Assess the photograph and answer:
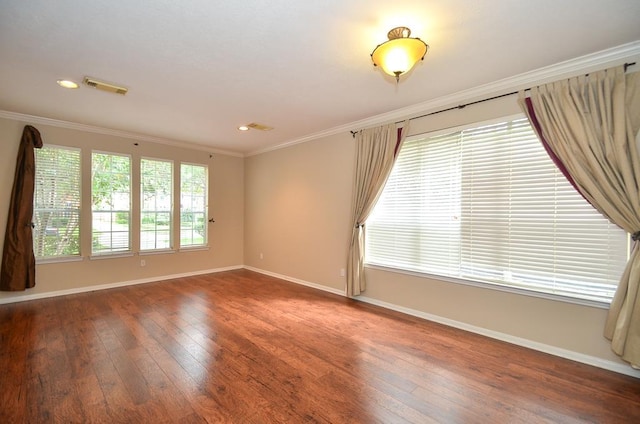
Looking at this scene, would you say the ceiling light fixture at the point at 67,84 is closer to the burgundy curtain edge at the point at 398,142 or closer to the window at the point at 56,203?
the window at the point at 56,203

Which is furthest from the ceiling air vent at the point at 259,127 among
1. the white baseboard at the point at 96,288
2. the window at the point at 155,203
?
the white baseboard at the point at 96,288

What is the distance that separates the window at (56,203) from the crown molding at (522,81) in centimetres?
464

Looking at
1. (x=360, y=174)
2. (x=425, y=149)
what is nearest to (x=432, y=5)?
(x=425, y=149)

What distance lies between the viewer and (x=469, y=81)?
302 centimetres

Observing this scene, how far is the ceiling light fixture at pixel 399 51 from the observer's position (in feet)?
6.66

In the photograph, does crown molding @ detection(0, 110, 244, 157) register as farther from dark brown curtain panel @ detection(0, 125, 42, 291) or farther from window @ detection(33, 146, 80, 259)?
window @ detection(33, 146, 80, 259)

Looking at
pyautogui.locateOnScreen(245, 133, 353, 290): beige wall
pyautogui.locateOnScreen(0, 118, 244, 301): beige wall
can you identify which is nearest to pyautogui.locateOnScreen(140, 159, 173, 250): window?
pyautogui.locateOnScreen(0, 118, 244, 301): beige wall

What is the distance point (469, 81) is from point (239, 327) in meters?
3.72

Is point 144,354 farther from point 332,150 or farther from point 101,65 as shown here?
point 332,150

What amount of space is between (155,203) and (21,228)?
182cm

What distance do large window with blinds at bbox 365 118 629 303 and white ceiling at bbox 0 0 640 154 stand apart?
2.24ft

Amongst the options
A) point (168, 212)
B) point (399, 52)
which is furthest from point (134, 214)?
point (399, 52)

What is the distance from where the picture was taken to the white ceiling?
77.5 inches

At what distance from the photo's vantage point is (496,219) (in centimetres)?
310
